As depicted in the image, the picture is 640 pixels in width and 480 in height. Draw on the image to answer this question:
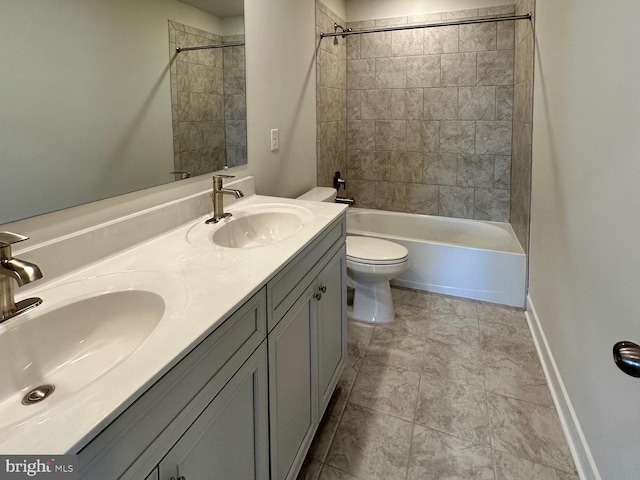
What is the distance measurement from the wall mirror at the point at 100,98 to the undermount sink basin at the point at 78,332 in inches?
10.3

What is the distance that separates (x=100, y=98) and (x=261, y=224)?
755 millimetres

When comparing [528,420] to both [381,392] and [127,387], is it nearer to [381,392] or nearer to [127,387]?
[381,392]

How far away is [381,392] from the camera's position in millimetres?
1880

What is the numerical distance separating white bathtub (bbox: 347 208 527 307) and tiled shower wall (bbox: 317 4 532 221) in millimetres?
157

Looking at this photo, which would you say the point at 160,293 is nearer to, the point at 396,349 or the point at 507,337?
the point at 396,349

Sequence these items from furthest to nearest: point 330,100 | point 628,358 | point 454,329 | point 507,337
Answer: point 330,100, point 454,329, point 507,337, point 628,358

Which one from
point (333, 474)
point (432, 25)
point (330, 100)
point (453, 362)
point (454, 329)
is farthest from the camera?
point (330, 100)

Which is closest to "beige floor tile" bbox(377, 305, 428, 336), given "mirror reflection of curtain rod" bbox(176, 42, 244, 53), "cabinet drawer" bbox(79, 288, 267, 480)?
"cabinet drawer" bbox(79, 288, 267, 480)

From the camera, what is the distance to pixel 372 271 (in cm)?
241

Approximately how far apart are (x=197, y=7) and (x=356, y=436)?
1.82 metres

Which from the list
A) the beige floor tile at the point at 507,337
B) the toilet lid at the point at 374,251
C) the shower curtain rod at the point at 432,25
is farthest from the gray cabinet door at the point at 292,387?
the shower curtain rod at the point at 432,25

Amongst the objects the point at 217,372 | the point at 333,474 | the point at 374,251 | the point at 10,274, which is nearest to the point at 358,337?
the point at 374,251

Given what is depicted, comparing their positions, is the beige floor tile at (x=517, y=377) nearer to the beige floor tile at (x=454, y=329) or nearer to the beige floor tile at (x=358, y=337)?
the beige floor tile at (x=454, y=329)

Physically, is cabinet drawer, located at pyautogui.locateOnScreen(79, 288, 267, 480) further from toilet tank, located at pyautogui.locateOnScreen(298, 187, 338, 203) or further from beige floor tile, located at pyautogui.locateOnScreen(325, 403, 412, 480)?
toilet tank, located at pyautogui.locateOnScreen(298, 187, 338, 203)
